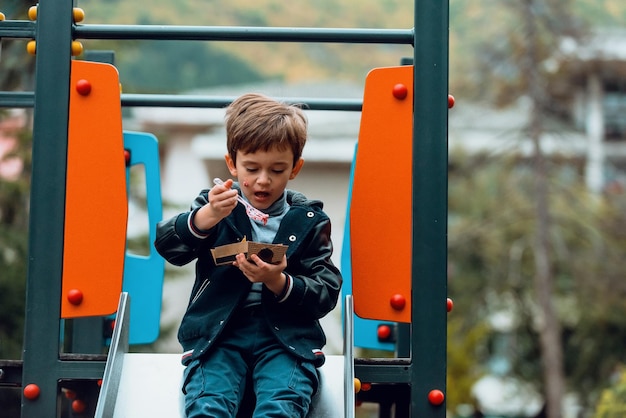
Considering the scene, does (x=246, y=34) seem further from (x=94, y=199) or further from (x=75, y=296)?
(x=75, y=296)

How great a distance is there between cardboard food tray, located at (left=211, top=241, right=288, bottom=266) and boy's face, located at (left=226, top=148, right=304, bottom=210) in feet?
0.83

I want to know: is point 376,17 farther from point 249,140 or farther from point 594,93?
point 249,140

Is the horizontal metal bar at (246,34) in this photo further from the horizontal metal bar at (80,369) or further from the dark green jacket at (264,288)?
the horizontal metal bar at (80,369)

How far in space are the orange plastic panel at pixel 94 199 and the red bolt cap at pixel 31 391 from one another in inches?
9.6

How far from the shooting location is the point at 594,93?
1025 inches

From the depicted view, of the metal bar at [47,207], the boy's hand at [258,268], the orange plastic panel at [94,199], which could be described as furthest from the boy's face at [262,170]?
the metal bar at [47,207]

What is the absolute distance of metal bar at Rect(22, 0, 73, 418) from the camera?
111 inches

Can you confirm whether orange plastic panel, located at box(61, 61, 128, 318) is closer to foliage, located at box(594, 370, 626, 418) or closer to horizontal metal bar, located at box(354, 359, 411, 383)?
horizontal metal bar, located at box(354, 359, 411, 383)

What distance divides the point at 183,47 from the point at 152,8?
3310 mm

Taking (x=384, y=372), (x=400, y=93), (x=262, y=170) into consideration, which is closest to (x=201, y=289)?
(x=262, y=170)

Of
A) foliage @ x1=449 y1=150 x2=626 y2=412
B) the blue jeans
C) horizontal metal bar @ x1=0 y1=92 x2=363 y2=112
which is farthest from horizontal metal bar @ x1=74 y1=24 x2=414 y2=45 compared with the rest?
foliage @ x1=449 y1=150 x2=626 y2=412

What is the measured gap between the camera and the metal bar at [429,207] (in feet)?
9.42

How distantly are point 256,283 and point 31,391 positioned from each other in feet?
2.39

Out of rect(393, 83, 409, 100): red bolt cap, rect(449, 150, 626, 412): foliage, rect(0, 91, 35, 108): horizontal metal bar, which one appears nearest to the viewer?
rect(393, 83, 409, 100): red bolt cap
